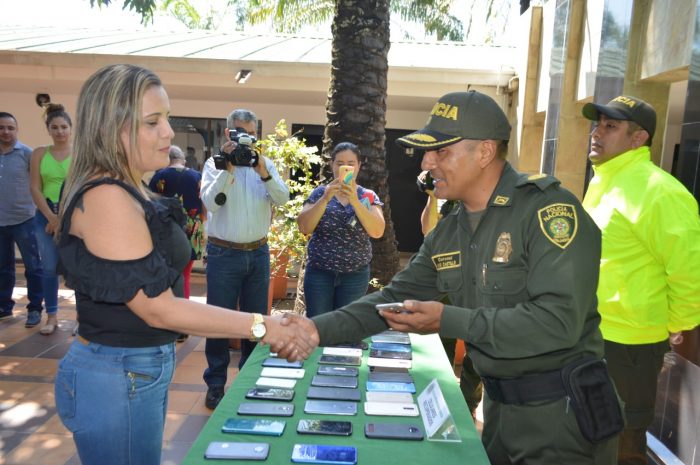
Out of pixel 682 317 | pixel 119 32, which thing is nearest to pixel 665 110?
pixel 682 317

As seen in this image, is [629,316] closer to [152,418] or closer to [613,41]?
[152,418]

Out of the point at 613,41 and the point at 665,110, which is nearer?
the point at 665,110

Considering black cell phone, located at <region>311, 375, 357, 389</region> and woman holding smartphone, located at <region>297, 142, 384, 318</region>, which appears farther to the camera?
woman holding smartphone, located at <region>297, 142, 384, 318</region>

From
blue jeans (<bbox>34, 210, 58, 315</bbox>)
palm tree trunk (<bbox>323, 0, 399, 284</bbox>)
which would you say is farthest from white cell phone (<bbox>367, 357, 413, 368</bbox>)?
blue jeans (<bbox>34, 210, 58, 315</bbox>)

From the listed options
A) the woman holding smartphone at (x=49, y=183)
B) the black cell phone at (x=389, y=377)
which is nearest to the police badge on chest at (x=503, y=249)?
the black cell phone at (x=389, y=377)

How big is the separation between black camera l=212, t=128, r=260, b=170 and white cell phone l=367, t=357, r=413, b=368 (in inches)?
76.0

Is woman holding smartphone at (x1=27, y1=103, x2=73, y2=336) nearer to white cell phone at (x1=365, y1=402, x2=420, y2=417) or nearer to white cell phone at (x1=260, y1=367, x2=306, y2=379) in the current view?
white cell phone at (x1=260, y1=367, x2=306, y2=379)

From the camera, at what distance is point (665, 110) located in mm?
4121

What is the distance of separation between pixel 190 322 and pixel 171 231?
0.33 m

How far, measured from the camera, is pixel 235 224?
158 inches

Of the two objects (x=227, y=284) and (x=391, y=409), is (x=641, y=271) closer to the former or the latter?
(x=391, y=409)

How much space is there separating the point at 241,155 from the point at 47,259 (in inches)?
113

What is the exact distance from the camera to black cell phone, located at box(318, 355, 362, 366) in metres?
2.60

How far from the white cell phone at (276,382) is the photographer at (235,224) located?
176 centimetres
